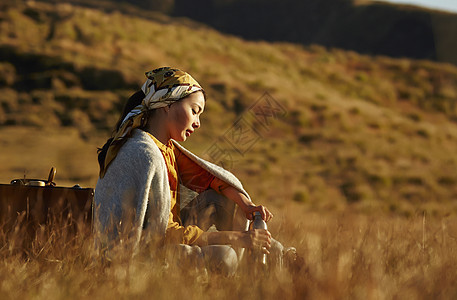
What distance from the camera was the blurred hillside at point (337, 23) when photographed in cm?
6444

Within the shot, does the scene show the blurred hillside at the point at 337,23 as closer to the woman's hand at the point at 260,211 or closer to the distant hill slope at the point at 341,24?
the distant hill slope at the point at 341,24

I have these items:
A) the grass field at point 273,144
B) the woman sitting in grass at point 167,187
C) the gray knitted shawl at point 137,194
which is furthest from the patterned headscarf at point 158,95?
the grass field at point 273,144

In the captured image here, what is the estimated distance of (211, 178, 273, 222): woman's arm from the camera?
2873 millimetres

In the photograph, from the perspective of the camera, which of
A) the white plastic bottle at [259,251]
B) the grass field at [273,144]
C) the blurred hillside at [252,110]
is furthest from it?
the blurred hillside at [252,110]

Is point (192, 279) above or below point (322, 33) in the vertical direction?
above

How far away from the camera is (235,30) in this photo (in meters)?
83.0

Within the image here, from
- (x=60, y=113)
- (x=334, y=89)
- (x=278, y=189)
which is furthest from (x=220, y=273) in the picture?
(x=334, y=89)

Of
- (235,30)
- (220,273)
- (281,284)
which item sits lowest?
(235,30)

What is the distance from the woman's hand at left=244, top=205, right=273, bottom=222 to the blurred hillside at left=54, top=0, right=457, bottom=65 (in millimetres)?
61133

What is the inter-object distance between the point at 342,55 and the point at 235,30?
48.0 metres

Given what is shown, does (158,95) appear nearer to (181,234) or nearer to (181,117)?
(181,117)

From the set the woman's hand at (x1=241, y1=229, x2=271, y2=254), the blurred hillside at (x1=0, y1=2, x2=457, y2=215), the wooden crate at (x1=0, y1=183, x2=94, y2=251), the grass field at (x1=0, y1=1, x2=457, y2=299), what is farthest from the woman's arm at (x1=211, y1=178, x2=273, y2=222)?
the blurred hillside at (x1=0, y1=2, x2=457, y2=215)

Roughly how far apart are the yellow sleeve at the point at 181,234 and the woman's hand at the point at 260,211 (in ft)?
1.14

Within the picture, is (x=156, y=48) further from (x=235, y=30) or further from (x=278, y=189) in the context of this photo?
(x=235, y=30)
